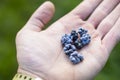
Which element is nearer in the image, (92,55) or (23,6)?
(92,55)

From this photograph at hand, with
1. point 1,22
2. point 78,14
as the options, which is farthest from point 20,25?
point 78,14

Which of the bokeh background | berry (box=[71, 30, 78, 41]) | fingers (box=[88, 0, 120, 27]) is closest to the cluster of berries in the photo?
berry (box=[71, 30, 78, 41])

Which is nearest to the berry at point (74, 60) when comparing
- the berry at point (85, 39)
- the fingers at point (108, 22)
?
the berry at point (85, 39)

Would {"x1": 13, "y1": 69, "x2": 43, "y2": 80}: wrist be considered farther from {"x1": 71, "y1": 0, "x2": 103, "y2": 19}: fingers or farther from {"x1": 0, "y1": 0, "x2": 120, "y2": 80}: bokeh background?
{"x1": 0, "y1": 0, "x2": 120, "y2": 80}: bokeh background

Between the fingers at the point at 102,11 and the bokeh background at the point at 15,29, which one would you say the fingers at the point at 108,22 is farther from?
the bokeh background at the point at 15,29

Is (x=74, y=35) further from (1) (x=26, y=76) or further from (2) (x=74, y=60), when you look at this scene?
(1) (x=26, y=76)

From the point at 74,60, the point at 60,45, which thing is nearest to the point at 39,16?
the point at 60,45

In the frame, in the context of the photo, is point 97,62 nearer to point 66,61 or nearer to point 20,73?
point 66,61
